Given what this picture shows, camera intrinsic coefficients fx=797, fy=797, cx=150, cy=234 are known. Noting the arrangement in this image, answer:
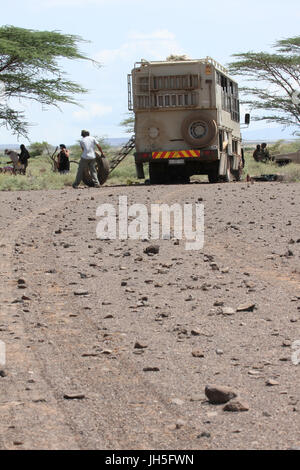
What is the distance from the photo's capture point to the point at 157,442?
11.1ft

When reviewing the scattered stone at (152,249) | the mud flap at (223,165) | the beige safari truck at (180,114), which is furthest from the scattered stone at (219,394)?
the mud flap at (223,165)

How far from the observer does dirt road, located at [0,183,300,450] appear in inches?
140

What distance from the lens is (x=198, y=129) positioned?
21000mm

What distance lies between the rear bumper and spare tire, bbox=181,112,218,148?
28cm

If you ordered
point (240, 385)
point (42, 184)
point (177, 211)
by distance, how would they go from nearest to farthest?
point (240, 385)
point (177, 211)
point (42, 184)

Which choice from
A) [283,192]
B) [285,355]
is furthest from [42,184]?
[285,355]

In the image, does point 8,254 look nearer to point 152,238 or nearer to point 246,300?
point 152,238

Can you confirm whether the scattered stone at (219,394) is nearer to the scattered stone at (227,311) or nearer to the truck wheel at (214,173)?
the scattered stone at (227,311)

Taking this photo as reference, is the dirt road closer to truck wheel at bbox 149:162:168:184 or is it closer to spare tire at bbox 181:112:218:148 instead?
spare tire at bbox 181:112:218:148

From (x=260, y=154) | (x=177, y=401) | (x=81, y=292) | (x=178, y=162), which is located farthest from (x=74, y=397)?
(x=260, y=154)

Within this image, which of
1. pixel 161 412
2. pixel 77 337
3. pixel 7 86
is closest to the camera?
pixel 161 412

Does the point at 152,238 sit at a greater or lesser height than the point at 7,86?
lesser

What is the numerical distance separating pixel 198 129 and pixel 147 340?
16328 mm
